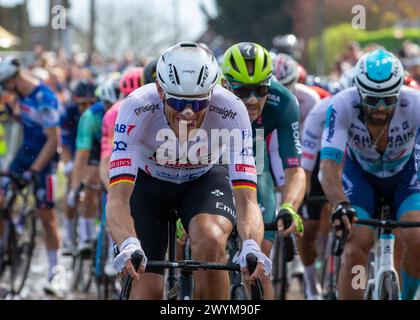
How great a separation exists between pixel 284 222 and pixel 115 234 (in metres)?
1.30

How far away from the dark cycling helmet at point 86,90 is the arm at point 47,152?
0.90m

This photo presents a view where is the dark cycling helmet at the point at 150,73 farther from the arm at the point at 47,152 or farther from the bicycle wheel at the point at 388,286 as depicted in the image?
the bicycle wheel at the point at 388,286

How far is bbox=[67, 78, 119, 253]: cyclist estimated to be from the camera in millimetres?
10625

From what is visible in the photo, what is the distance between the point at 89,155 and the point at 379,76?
176 inches

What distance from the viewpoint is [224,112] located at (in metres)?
6.08

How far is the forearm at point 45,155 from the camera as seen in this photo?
11.0 meters

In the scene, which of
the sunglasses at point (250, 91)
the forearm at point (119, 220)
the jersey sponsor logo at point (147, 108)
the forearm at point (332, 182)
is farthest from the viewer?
the sunglasses at point (250, 91)

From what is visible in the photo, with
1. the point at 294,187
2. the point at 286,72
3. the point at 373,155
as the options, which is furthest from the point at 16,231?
the point at 373,155

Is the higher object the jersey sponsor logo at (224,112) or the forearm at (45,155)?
the forearm at (45,155)

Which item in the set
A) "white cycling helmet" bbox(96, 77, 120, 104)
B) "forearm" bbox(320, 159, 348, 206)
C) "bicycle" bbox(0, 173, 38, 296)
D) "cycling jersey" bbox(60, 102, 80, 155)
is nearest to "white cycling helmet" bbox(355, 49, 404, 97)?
"forearm" bbox(320, 159, 348, 206)

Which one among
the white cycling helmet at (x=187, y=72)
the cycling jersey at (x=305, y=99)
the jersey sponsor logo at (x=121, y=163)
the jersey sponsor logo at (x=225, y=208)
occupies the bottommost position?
the jersey sponsor logo at (x=225, y=208)

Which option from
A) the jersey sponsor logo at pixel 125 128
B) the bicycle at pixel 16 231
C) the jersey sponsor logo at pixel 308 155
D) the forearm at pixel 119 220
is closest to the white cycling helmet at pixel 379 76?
the jersey sponsor logo at pixel 308 155

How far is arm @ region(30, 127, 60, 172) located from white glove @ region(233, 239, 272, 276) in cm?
566

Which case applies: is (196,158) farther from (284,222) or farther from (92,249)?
(92,249)
